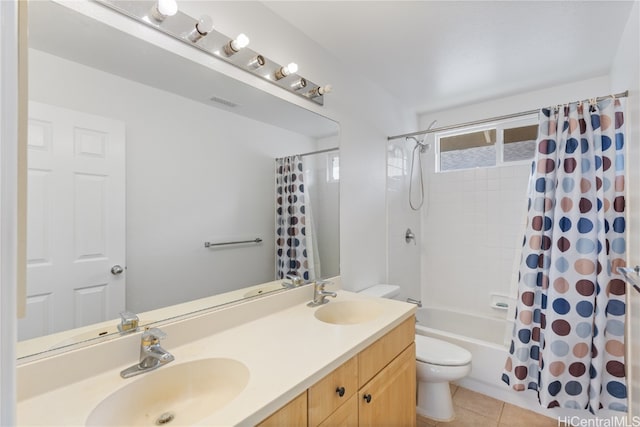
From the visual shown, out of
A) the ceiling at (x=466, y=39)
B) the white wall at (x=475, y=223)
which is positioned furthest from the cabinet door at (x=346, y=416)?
the white wall at (x=475, y=223)

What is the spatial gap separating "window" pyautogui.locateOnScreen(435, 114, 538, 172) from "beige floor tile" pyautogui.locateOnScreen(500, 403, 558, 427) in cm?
199

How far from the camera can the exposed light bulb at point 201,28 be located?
110cm

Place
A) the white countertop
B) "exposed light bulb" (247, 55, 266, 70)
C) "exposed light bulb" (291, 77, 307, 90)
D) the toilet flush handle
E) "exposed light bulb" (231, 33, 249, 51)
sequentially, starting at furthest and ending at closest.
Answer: the toilet flush handle
"exposed light bulb" (291, 77, 307, 90)
"exposed light bulb" (247, 55, 266, 70)
"exposed light bulb" (231, 33, 249, 51)
the white countertop

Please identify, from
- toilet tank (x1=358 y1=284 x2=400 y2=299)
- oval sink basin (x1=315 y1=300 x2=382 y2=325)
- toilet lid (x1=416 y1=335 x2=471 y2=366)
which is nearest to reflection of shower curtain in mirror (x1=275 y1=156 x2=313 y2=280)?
oval sink basin (x1=315 y1=300 x2=382 y2=325)

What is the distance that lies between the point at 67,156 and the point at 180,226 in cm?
42

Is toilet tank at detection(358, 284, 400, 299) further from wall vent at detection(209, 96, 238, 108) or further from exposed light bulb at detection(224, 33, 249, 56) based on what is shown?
exposed light bulb at detection(224, 33, 249, 56)

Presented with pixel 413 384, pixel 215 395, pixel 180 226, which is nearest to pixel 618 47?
pixel 413 384

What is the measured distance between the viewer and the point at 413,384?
4.86 feet

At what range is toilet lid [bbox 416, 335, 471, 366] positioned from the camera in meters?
1.76

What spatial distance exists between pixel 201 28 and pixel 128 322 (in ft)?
3.65

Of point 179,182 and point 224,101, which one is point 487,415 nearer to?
point 179,182

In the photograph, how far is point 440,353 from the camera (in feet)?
6.09

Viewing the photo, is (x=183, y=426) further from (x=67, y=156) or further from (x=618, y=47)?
(x=618, y=47)

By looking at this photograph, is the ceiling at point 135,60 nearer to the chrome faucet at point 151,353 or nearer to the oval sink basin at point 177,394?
the chrome faucet at point 151,353
